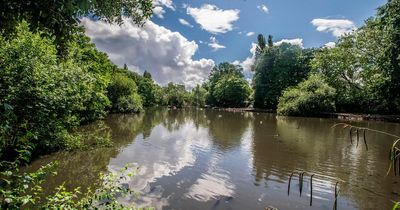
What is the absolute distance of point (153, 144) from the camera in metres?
16.7

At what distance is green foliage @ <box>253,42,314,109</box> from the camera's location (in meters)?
60.3

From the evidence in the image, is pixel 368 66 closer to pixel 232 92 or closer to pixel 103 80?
pixel 103 80

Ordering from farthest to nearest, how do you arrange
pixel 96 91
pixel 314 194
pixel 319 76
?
1. pixel 319 76
2. pixel 96 91
3. pixel 314 194

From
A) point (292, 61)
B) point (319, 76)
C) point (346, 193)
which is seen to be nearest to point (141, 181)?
point (346, 193)

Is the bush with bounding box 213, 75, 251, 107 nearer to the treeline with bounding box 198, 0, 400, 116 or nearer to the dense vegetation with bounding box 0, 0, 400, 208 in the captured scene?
the dense vegetation with bounding box 0, 0, 400, 208

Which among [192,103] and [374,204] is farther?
[192,103]

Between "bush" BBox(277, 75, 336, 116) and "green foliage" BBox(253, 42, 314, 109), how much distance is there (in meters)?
13.4

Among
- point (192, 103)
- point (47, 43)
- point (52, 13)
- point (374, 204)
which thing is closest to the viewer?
point (52, 13)

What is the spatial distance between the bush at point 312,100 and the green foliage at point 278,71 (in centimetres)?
1345

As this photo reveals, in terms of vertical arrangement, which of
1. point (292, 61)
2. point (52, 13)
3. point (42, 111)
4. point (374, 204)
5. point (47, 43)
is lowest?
point (374, 204)

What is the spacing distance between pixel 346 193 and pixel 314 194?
3.66 feet

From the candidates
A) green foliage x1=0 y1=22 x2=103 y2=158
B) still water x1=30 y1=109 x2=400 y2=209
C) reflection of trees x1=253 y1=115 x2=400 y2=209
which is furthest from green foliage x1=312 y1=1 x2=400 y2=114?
green foliage x1=0 y1=22 x2=103 y2=158

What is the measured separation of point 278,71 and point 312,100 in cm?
1994

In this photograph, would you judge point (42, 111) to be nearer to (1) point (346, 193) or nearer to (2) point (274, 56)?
(1) point (346, 193)
